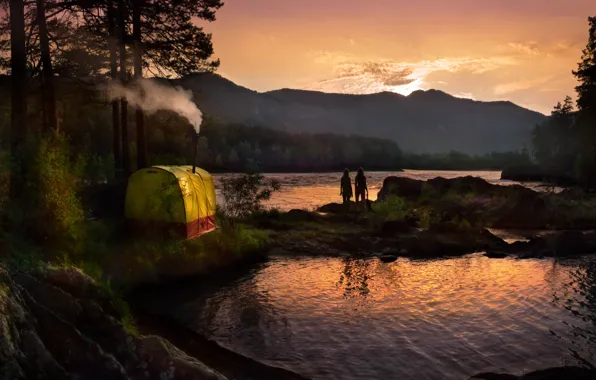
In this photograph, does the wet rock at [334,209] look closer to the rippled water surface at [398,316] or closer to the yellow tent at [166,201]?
the rippled water surface at [398,316]

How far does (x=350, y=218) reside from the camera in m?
25.0

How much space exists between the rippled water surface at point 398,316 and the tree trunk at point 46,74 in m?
11.3

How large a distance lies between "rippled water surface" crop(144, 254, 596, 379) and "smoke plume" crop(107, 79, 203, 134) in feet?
34.7

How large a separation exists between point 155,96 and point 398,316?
17.6 meters

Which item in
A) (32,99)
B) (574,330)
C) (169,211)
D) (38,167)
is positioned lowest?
(574,330)

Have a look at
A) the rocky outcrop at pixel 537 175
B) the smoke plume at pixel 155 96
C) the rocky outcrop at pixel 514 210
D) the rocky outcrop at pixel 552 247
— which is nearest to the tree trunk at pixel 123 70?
the smoke plume at pixel 155 96

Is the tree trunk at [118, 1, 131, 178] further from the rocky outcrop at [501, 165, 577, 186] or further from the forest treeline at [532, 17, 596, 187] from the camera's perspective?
the rocky outcrop at [501, 165, 577, 186]

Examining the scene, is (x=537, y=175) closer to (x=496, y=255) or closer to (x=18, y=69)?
(x=496, y=255)

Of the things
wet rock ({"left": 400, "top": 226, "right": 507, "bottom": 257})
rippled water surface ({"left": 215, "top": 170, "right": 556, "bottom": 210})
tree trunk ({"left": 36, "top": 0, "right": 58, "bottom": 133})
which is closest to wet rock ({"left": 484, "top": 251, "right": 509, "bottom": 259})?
wet rock ({"left": 400, "top": 226, "right": 507, "bottom": 257})

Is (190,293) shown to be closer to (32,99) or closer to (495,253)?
(495,253)

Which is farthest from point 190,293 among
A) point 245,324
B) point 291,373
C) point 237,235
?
point 291,373

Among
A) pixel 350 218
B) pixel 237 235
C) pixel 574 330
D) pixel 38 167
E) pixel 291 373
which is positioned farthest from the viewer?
pixel 350 218

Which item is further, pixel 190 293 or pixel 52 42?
pixel 52 42

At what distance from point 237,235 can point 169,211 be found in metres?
2.86
